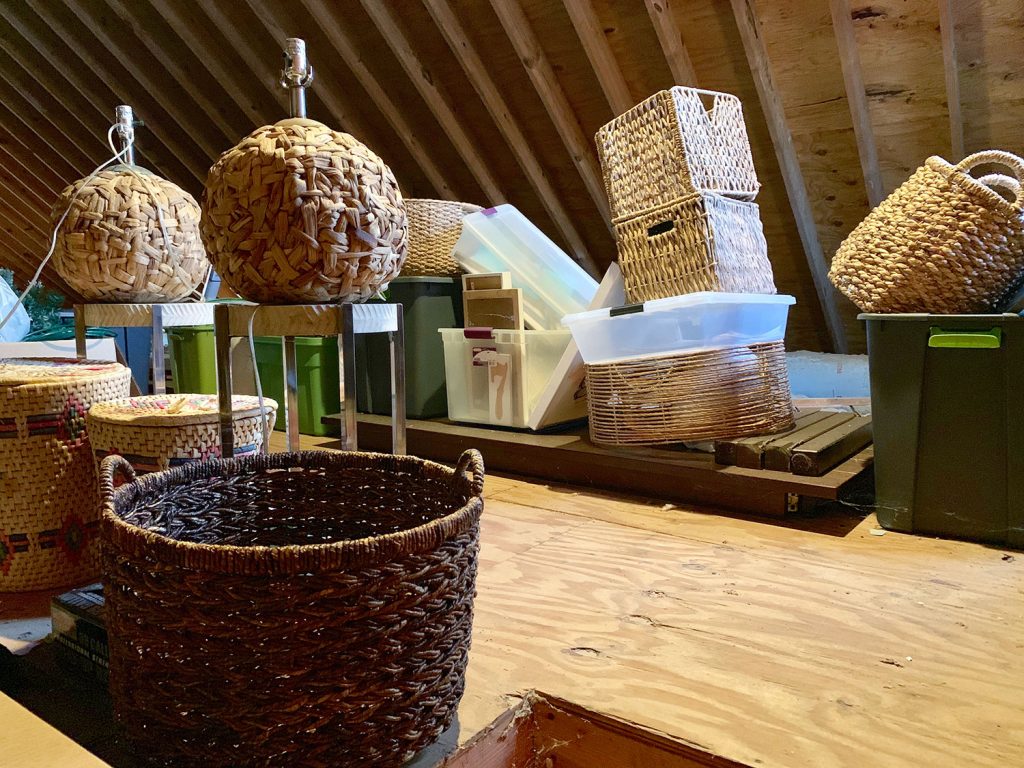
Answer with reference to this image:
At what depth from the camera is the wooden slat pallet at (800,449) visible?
2.32m

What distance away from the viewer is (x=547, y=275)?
10.7ft

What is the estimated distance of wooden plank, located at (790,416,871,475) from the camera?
2307 mm

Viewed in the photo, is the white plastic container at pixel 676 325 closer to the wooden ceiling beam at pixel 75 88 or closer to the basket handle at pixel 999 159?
the basket handle at pixel 999 159

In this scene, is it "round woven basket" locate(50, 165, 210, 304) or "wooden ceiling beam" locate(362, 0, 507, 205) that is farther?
"wooden ceiling beam" locate(362, 0, 507, 205)

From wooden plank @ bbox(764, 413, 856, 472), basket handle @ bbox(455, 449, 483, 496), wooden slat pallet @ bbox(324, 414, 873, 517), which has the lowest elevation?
wooden slat pallet @ bbox(324, 414, 873, 517)

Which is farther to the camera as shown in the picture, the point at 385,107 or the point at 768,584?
the point at 385,107

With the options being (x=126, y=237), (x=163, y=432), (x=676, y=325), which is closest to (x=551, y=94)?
(x=676, y=325)

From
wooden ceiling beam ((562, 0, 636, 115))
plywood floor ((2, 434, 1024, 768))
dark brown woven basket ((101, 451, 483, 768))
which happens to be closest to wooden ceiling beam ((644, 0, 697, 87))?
wooden ceiling beam ((562, 0, 636, 115))

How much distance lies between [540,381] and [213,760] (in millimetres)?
2252

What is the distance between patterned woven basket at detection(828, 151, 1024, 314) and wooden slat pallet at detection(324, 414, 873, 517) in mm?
546

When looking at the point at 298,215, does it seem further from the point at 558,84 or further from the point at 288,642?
the point at 558,84

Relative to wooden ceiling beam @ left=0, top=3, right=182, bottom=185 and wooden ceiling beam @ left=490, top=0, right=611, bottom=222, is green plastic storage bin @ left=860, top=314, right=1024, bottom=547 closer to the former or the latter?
wooden ceiling beam @ left=490, top=0, right=611, bottom=222

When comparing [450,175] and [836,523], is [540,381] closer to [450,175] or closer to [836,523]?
[836,523]

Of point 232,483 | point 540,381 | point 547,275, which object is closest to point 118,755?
point 232,483
